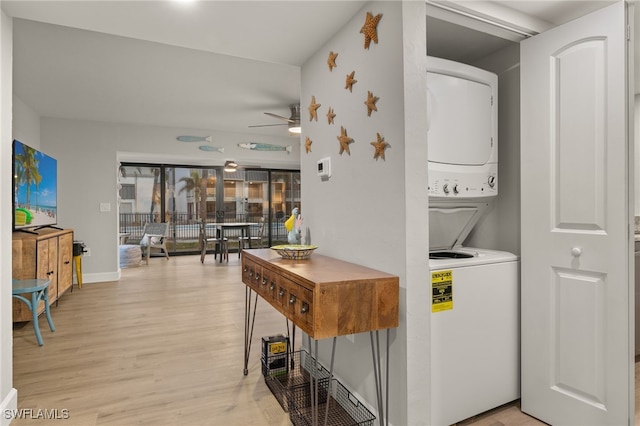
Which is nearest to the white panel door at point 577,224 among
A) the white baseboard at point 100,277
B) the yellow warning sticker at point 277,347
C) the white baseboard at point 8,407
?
the yellow warning sticker at point 277,347

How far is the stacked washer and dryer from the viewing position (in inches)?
74.7

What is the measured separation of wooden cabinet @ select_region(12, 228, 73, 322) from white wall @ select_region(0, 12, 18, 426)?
1.83 m

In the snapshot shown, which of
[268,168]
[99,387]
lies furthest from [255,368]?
[268,168]

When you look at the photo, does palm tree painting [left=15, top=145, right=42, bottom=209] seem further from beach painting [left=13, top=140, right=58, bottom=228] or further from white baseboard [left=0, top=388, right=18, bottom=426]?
white baseboard [left=0, top=388, right=18, bottom=426]

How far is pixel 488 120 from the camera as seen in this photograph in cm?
227

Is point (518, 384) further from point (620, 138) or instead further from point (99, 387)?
point (99, 387)

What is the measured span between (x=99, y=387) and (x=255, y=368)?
3.25 ft

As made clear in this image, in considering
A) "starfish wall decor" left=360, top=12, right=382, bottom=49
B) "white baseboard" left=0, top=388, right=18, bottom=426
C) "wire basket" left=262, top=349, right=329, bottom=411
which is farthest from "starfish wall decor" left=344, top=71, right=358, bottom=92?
"white baseboard" left=0, top=388, right=18, bottom=426

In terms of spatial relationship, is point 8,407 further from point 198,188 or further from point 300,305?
point 198,188

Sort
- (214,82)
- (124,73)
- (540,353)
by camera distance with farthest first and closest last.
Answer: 1. (214,82)
2. (124,73)
3. (540,353)

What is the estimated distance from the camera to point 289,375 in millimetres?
2574

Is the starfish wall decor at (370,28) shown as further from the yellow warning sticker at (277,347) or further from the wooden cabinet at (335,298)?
the yellow warning sticker at (277,347)

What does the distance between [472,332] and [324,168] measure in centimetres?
124

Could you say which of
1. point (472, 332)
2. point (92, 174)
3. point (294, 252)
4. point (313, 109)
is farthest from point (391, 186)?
point (92, 174)
